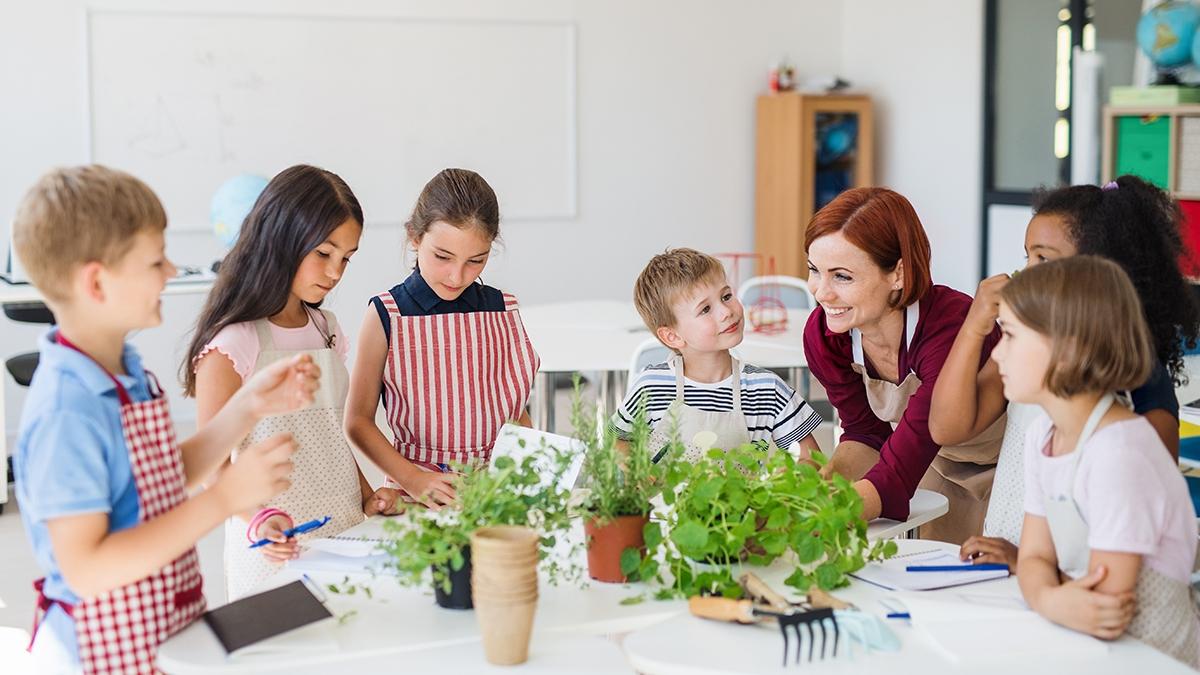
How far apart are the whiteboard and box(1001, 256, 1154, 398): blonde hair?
208 inches

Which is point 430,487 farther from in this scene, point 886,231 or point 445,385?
Result: point 886,231

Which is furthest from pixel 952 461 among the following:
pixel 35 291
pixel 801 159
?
pixel 801 159

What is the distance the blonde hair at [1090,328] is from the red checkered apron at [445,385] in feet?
3.80

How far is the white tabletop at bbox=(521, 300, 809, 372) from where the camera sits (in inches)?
159

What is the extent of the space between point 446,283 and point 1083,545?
1.25 metres

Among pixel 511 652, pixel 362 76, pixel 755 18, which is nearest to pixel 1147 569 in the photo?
pixel 511 652

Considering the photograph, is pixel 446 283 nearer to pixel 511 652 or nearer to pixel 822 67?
pixel 511 652

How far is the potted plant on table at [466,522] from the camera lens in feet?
5.18

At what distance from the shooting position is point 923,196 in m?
7.11

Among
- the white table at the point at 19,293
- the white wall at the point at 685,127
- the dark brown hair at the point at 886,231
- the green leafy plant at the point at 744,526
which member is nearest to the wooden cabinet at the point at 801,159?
the white wall at the point at 685,127

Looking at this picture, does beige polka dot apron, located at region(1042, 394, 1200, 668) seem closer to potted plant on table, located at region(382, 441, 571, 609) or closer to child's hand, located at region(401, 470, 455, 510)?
potted plant on table, located at region(382, 441, 571, 609)

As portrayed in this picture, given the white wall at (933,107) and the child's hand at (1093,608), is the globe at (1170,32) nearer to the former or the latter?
the white wall at (933,107)

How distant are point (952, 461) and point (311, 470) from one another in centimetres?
126

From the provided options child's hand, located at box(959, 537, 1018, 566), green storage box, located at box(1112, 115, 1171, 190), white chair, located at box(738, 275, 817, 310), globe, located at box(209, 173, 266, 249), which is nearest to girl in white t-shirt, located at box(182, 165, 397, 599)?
child's hand, located at box(959, 537, 1018, 566)
